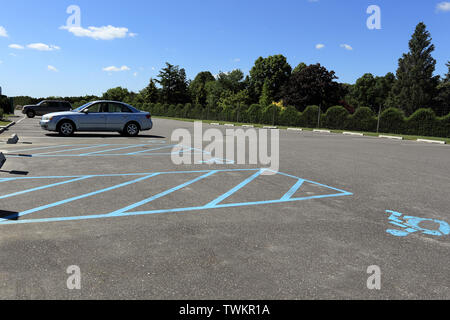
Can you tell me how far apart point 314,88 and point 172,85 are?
37.4 metres

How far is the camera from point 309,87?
57594 mm

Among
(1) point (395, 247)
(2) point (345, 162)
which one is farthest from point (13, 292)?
(2) point (345, 162)

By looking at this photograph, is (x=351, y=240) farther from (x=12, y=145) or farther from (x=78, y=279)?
(x=12, y=145)

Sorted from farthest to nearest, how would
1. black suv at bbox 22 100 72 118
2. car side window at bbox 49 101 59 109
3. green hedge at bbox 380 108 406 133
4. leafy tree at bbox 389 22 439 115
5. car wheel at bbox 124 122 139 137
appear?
1. leafy tree at bbox 389 22 439 115
2. car side window at bbox 49 101 59 109
3. black suv at bbox 22 100 72 118
4. green hedge at bbox 380 108 406 133
5. car wheel at bbox 124 122 139 137

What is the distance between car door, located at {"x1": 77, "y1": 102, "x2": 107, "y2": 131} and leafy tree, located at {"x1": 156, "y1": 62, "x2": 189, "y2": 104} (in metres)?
66.7

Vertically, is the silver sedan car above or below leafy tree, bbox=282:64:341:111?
below

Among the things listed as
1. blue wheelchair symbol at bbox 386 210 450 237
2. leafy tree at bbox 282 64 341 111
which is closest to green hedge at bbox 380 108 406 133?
blue wheelchair symbol at bbox 386 210 450 237

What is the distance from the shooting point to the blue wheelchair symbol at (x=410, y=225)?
4.55m

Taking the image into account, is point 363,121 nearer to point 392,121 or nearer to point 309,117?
point 392,121

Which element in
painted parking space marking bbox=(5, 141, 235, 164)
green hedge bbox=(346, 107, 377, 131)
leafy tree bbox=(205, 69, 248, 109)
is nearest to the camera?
painted parking space marking bbox=(5, 141, 235, 164)

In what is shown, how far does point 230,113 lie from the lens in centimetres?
4484

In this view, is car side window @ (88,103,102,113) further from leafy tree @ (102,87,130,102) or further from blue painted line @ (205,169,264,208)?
leafy tree @ (102,87,130,102)

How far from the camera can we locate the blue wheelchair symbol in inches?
179
